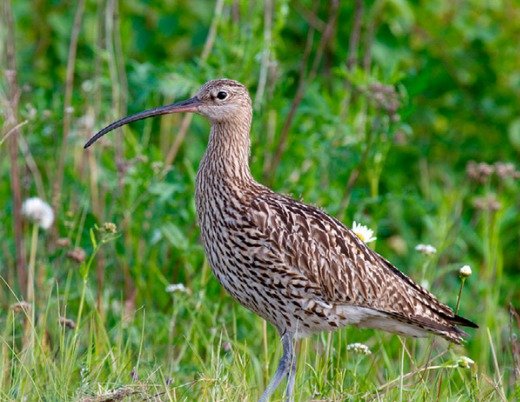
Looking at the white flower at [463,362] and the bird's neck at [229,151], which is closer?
the white flower at [463,362]

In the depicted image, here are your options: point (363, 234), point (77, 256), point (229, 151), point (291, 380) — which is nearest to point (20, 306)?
point (77, 256)

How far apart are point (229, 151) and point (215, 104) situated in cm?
25

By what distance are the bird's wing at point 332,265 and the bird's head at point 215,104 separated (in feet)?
1.65

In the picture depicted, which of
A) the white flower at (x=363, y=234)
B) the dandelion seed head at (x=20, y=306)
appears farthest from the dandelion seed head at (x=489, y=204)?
the dandelion seed head at (x=20, y=306)

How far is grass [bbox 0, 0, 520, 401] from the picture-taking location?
18.6 ft

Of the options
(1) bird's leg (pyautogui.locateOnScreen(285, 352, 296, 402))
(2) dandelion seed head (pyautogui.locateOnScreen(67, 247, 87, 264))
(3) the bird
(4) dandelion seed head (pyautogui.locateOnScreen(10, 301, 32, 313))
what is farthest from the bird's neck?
(4) dandelion seed head (pyautogui.locateOnScreen(10, 301, 32, 313))

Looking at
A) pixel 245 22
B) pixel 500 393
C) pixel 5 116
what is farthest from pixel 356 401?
pixel 245 22

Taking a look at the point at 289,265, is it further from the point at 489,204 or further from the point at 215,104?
the point at 489,204

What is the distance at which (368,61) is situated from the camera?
8.31 meters

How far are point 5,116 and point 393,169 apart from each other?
3509 millimetres

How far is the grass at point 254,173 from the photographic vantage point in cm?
566

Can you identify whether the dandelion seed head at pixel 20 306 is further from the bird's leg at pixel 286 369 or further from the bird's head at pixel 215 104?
the bird's leg at pixel 286 369

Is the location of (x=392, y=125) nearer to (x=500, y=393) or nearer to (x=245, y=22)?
(x=245, y=22)

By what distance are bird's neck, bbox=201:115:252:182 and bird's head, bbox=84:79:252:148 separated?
4 centimetres
